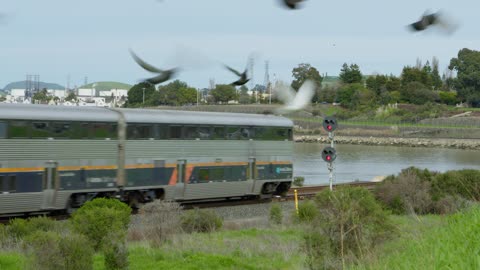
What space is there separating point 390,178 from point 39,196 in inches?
545

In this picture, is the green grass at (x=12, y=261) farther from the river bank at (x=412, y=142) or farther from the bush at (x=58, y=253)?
the river bank at (x=412, y=142)

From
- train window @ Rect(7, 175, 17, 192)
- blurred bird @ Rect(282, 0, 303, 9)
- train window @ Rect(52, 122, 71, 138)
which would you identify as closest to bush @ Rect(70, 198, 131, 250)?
train window @ Rect(7, 175, 17, 192)

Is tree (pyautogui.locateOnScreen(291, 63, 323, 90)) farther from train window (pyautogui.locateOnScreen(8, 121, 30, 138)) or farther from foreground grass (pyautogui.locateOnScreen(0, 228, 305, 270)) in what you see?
train window (pyautogui.locateOnScreen(8, 121, 30, 138))

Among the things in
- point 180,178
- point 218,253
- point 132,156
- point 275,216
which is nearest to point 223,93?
point 218,253

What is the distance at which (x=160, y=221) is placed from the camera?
17953mm

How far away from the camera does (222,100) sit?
12.3 ft

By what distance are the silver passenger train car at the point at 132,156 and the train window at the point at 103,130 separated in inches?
1.1

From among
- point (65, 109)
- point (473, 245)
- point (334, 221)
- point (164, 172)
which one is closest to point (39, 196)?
point (65, 109)

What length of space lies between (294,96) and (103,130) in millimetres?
18408

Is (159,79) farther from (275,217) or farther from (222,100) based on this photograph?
(275,217)

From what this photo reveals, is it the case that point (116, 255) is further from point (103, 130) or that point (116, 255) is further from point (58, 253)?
point (103, 130)

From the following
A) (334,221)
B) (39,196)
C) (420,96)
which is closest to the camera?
(420,96)

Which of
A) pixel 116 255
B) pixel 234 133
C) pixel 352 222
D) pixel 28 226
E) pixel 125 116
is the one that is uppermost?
pixel 125 116

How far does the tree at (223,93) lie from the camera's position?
11.1ft
